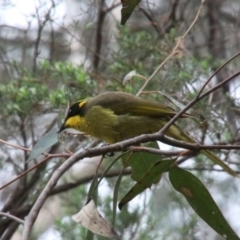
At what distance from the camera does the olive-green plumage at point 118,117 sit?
2.33 metres

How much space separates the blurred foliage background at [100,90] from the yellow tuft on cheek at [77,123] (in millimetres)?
290

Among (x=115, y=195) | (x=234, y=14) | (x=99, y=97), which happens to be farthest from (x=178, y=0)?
(x=115, y=195)

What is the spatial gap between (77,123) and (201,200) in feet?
2.96

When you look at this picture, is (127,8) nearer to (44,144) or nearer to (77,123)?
(44,144)

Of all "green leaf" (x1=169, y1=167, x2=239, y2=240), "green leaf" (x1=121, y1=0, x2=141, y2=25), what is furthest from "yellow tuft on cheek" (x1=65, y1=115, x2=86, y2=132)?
"green leaf" (x1=121, y1=0, x2=141, y2=25)

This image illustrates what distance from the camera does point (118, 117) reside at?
2.38 meters

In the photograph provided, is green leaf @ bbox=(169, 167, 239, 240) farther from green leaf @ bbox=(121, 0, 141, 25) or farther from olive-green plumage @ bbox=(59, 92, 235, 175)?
olive-green plumage @ bbox=(59, 92, 235, 175)

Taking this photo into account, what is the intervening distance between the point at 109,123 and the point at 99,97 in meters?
0.17

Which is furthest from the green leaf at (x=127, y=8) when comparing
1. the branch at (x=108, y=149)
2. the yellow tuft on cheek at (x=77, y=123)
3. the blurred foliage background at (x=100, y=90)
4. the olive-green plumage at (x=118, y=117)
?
the blurred foliage background at (x=100, y=90)

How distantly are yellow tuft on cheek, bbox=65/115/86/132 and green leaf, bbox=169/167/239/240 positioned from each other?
0.80 metres

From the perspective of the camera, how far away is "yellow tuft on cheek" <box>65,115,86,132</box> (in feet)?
7.87

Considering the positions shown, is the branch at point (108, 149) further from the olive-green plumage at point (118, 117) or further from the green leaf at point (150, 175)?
the olive-green plumage at point (118, 117)

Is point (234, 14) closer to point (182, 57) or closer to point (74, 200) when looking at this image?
point (182, 57)

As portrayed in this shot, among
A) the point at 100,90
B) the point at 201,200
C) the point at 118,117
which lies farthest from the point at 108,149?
the point at 100,90
